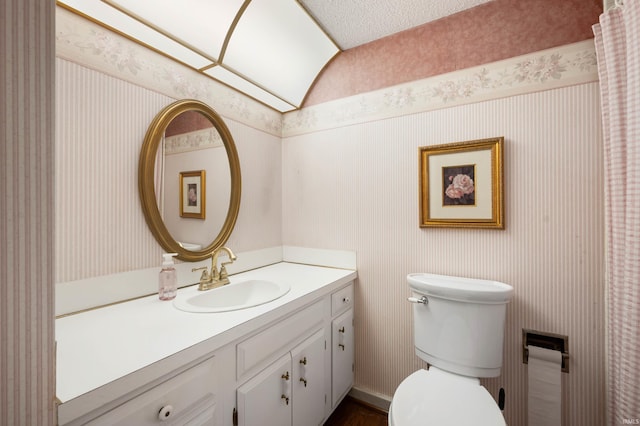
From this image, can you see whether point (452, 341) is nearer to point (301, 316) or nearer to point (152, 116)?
point (301, 316)

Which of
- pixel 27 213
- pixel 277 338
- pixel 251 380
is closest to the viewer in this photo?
pixel 27 213

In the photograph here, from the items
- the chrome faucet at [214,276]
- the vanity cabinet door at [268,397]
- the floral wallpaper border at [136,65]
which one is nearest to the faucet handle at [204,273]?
the chrome faucet at [214,276]

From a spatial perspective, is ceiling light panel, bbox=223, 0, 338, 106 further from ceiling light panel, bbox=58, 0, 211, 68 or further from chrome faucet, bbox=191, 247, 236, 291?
chrome faucet, bbox=191, 247, 236, 291

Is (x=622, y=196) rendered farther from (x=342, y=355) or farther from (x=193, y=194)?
(x=193, y=194)

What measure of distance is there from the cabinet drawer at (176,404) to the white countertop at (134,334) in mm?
84

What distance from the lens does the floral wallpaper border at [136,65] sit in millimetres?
1015

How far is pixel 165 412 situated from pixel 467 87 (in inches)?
73.3

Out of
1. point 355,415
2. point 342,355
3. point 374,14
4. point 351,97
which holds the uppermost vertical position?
point 374,14

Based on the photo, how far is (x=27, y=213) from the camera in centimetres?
50

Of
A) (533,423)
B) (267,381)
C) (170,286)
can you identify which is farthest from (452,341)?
(170,286)

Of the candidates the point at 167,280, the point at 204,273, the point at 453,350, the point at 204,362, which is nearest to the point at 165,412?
the point at 204,362

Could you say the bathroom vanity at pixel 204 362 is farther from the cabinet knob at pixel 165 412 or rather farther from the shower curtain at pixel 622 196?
the shower curtain at pixel 622 196

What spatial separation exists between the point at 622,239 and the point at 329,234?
1382 mm

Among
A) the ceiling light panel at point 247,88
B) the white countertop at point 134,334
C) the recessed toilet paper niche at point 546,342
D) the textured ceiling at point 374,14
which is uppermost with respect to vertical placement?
the textured ceiling at point 374,14
